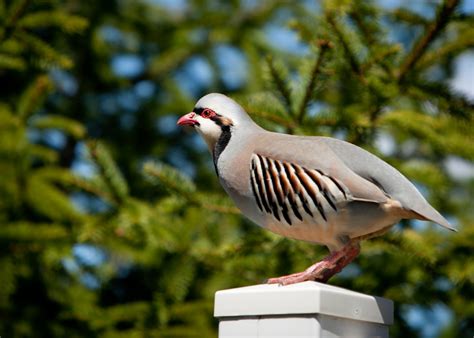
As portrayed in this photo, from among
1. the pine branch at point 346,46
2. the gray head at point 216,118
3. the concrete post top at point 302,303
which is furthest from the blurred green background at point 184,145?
the concrete post top at point 302,303

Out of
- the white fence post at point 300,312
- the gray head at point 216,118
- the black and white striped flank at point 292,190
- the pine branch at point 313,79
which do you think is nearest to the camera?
the white fence post at point 300,312

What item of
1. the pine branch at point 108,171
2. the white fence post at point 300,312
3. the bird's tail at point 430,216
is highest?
the pine branch at point 108,171

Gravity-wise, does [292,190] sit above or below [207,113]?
below

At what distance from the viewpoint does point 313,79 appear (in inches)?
146

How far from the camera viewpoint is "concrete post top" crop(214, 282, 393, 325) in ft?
7.04

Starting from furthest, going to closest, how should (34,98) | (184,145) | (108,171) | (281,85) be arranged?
(184,145) → (34,98) → (108,171) → (281,85)

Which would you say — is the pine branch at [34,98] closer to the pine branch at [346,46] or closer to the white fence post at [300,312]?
the pine branch at [346,46]

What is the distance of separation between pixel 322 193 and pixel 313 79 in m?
1.24

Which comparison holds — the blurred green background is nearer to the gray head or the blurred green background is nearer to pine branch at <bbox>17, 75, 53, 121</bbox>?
pine branch at <bbox>17, 75, 53, 121</bbox>

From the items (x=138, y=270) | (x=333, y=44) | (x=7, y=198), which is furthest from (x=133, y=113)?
(x=333, y=44)

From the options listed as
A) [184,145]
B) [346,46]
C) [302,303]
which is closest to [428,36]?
[346,46]

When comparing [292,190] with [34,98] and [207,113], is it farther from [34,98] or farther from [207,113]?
[34,98]

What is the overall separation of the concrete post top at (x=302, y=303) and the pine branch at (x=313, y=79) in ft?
4.86

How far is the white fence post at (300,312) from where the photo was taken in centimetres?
214
